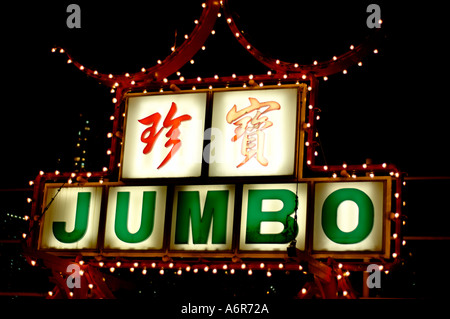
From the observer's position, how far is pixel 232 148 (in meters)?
10.5

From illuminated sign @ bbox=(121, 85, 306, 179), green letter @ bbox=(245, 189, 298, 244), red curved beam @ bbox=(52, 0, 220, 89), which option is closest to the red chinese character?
illuminated sign @ bbox=(121, 85, 306, 179)

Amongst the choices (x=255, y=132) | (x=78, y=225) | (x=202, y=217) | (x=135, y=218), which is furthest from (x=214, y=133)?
(x=78, y=225)

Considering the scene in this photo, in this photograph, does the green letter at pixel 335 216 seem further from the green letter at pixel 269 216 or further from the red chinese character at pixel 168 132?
the red chinese character at pixel 168 132

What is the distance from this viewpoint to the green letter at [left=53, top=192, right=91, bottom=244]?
10.7 meters

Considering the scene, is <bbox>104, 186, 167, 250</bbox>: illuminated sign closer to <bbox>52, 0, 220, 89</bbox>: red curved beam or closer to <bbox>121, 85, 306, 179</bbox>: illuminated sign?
<bbox>121, 85, 306, 179</bbox>: illuminated sign

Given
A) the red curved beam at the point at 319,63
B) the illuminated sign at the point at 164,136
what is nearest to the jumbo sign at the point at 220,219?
the illuminated sign at the point at 164,136

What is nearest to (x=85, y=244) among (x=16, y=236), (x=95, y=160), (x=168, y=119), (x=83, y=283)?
(x=83, y=283)

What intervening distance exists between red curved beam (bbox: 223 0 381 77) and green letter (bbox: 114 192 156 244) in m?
2.40

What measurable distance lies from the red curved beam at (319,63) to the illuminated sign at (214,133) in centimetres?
32

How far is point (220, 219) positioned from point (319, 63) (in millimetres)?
2478

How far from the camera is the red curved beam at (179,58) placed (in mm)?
11070

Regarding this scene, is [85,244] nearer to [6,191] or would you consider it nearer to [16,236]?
[6,191]

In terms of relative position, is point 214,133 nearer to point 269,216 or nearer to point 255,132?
point 255,132
